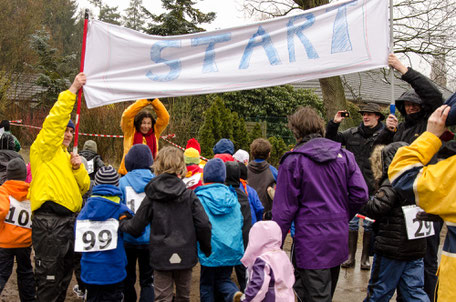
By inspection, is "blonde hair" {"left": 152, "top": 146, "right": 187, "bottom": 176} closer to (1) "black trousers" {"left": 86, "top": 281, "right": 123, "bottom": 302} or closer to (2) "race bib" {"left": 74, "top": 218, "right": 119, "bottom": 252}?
(2) "race bib" {"left": 74, "top": 218, "right": 119, "bottom": 252}

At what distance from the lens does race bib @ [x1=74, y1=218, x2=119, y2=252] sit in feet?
12.2

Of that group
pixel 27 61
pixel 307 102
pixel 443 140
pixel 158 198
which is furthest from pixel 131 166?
pixel 27 61

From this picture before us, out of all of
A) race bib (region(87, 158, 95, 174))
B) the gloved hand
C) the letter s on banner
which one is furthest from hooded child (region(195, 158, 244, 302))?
race bib (region(87, 158, 95, 174))

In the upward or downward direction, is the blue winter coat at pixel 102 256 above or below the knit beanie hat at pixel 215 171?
below

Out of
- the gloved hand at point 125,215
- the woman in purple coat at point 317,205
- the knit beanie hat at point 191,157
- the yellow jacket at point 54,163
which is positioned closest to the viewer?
the woman in purple coat at point 317,205

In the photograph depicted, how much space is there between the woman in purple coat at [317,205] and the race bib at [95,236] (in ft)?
4.98

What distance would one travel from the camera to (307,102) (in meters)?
17.8

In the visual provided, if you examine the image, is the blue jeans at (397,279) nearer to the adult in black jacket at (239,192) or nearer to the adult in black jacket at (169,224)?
the adult in black jacket at (239,192)

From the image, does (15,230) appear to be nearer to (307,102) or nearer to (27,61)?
(307,102)

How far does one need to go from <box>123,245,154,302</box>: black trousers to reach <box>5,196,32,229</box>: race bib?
1072mm

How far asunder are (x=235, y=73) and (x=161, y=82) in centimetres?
76

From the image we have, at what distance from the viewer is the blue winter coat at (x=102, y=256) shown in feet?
12.3

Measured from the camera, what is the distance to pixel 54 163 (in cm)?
390

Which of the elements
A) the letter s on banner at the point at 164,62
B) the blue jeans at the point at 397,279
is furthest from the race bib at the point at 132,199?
the blue jeans at the point at 397,279
